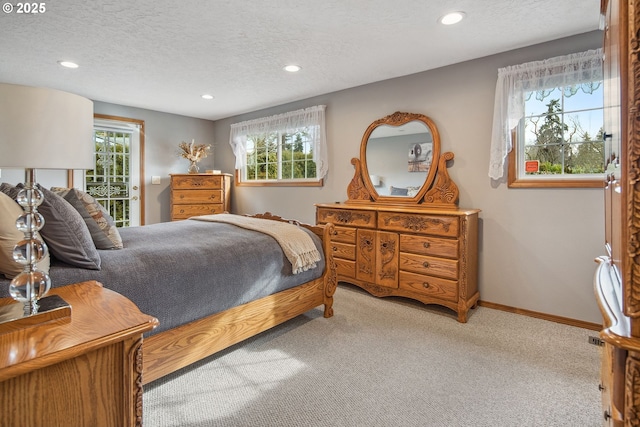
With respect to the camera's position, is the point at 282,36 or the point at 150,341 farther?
the point at 282,36

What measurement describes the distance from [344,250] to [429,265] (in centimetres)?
93

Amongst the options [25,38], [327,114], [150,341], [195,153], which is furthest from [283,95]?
[150,341]

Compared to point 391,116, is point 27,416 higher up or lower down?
lower down

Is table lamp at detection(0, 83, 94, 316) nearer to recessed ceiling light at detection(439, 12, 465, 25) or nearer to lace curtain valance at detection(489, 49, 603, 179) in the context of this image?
recessed ceiling light at detection(439, 12, 465, 25)

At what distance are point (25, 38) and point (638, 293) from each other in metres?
3.85

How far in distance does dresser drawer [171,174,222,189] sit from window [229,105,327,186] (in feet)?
1.52

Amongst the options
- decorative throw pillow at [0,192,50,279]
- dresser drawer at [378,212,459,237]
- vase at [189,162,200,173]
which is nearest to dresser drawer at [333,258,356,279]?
dresser drawer at [378,212,459,237]

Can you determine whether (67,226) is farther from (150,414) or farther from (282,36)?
(282,36)

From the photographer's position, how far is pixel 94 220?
197 cm

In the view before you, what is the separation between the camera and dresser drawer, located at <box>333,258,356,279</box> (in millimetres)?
3482

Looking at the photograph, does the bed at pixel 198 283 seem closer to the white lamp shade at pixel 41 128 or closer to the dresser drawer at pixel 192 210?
the white lamp shade at pixel 41 128

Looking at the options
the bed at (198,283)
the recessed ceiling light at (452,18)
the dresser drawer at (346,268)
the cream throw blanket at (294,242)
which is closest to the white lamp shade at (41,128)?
the bed at (198,283)

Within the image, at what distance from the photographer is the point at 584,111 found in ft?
8.82

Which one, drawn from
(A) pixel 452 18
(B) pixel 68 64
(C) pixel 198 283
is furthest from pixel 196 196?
(A) pixel 452 18
